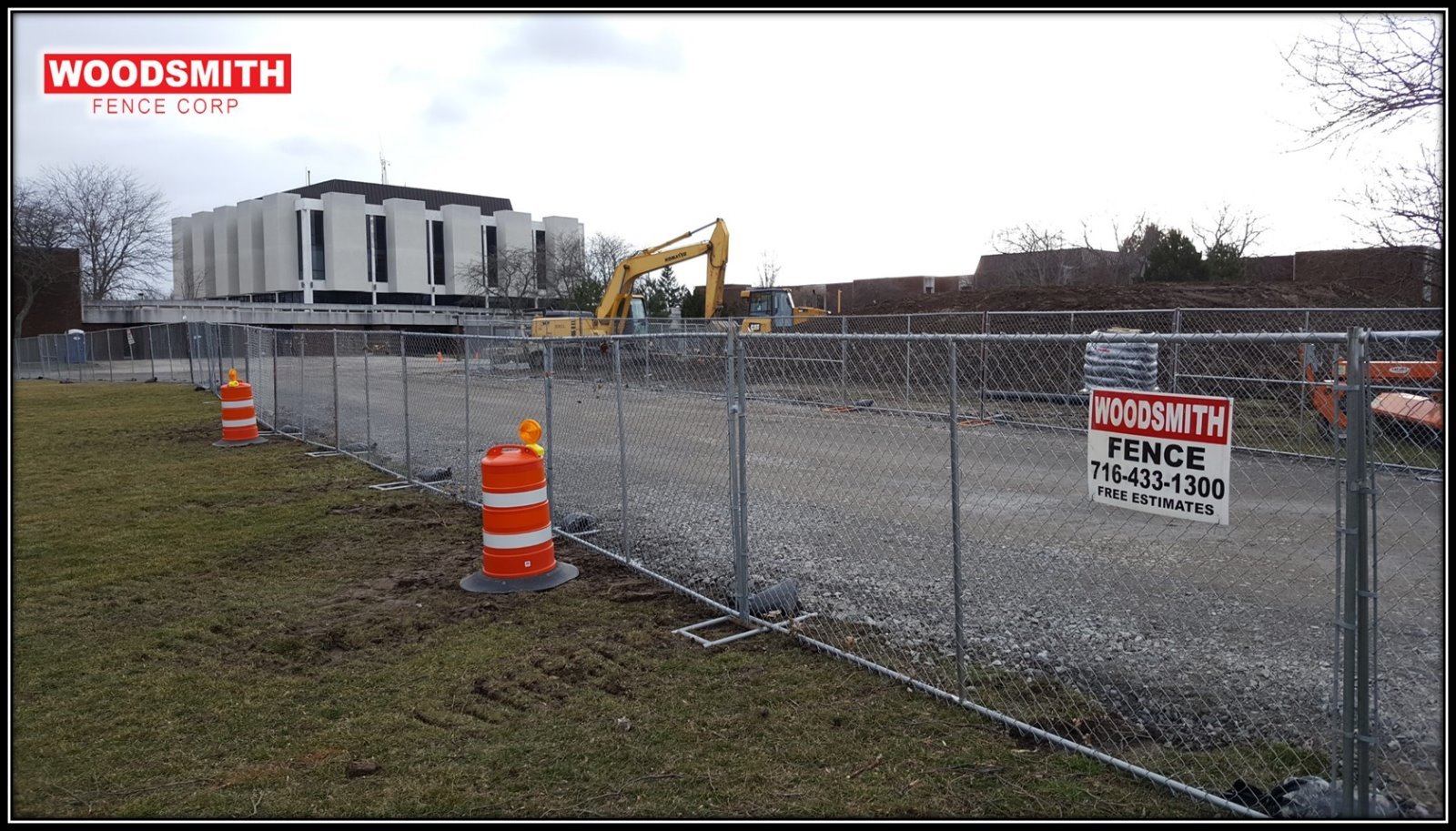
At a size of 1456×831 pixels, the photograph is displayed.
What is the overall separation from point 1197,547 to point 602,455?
5232 mm

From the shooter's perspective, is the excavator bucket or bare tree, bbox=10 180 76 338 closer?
the excavator bucket

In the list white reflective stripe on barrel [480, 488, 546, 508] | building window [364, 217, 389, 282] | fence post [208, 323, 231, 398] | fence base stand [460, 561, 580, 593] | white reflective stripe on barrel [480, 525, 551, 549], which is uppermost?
building window [364, 217, 389, 282]

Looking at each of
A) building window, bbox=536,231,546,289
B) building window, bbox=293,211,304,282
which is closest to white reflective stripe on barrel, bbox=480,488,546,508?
building window, bbox=536,231,546,289

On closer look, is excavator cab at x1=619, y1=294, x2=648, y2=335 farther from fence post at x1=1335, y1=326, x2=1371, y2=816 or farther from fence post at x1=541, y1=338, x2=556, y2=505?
fence post at x1=1335, y1=326, x2=1371, y2=816

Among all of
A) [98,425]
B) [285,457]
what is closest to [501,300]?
[98,425]

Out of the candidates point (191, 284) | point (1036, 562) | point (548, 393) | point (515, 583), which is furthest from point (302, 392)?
point (191, 284)

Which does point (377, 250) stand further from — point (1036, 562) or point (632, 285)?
point (1036, 562)

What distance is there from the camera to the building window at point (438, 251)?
9112 cm

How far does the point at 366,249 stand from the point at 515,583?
87.1 m

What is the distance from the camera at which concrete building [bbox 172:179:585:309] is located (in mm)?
82312

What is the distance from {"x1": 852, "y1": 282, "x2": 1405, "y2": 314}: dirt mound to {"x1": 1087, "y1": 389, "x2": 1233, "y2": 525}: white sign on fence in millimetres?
19219

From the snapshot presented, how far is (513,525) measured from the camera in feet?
23.9

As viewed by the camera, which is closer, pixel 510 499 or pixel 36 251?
pixel 510 499

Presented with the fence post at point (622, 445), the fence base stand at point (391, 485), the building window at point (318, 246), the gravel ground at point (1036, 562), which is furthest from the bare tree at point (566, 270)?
the fence post at point (622, 445)
